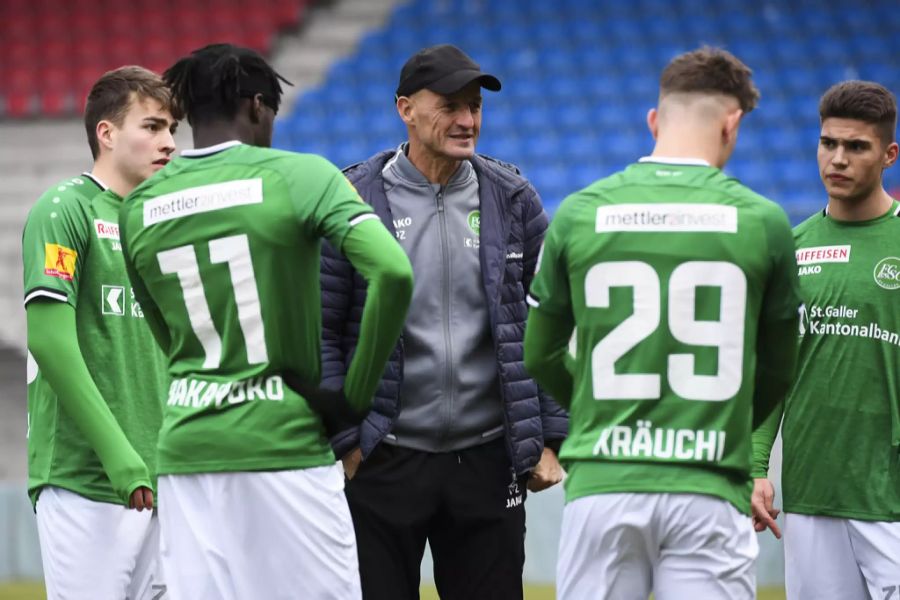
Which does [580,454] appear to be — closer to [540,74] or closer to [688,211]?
[688,211]

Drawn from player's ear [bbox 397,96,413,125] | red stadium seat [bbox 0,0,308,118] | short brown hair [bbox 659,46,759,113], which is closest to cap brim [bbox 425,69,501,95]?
player's ear [bbox 397,96,413,125]

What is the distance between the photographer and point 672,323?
3166mm

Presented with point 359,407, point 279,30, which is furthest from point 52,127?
point 359,407

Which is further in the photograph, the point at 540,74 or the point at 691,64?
the point at 540,74

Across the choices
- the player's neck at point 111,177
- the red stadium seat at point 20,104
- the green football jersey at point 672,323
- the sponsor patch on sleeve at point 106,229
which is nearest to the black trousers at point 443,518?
the green football jersey at point 672,323

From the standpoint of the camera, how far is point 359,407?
11.1 feet

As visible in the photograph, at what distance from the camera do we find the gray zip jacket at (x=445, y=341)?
13.4ft

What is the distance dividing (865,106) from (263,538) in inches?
92.5

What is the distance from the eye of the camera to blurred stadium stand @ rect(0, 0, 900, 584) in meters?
13.1

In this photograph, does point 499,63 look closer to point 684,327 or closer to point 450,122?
point 450,122

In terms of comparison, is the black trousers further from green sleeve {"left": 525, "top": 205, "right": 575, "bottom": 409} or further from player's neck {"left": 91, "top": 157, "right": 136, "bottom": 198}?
player's neck {"left": 91, "top": 157, "right": 136, "bottom": 198}

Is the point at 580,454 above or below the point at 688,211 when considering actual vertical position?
below

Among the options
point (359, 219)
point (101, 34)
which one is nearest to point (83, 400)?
point (359, 219)

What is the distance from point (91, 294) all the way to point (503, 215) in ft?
4.03
